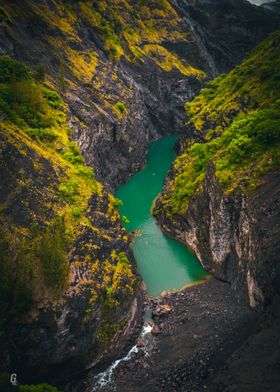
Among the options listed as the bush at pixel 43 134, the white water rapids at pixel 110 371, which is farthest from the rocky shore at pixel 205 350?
the bush at pixel 43 134

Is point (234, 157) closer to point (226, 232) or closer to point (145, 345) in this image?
point (226, 232)

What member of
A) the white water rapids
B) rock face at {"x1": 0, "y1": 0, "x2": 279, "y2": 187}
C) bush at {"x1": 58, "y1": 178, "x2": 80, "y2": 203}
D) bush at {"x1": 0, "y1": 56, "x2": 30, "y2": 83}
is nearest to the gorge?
bush at {"x1": 58, "y1": 178, "x2": 80, "y2": 203}

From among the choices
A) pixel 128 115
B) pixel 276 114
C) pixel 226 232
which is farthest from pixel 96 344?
pixel 128 115

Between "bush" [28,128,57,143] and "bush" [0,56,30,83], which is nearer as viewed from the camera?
"bush" [28,128,57,143]

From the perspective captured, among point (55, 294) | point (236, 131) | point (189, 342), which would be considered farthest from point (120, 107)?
point (189, 342)

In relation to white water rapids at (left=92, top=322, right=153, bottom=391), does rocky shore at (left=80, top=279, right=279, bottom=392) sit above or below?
above

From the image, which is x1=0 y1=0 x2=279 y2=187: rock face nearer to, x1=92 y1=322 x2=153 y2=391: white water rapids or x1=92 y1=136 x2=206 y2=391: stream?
x1=92 y1=136 x2=206 y2=391: stream

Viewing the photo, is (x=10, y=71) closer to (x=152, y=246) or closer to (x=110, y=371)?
(x=152, y=246)

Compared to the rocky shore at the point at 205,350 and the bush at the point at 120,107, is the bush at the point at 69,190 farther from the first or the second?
the bush at the point at 120,107
